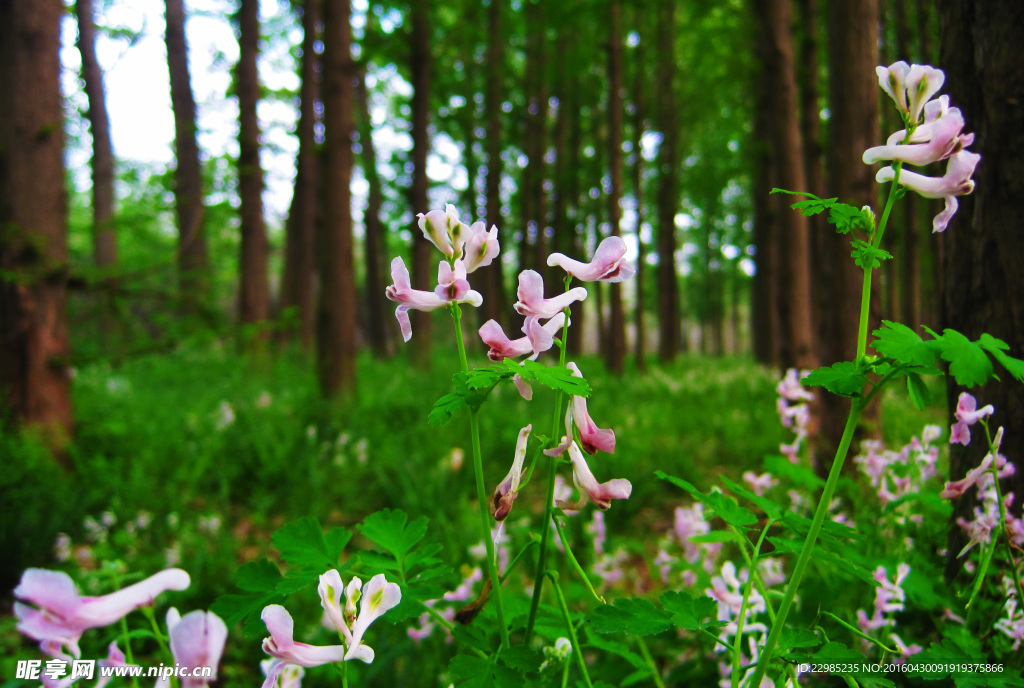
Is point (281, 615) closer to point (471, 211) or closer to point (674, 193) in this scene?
point (674, 193)

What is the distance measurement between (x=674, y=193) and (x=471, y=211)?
20.1ft

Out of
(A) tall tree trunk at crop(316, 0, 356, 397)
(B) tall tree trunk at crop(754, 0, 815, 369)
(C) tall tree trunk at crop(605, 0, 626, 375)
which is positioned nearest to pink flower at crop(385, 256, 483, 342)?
(B) tall tree trunk at crop(754, 0, 815, 369)

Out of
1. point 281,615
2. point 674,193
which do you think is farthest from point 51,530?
point 674,193

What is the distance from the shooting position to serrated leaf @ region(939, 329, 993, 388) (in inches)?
31.4

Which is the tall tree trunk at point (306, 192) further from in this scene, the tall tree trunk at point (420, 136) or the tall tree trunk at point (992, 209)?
the tall tree trunk at point (992, 209)

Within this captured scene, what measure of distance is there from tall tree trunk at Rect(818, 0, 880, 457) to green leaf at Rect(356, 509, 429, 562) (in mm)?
3472

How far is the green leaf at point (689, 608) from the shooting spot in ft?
3.11

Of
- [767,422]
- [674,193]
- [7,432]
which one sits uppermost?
[674,193]

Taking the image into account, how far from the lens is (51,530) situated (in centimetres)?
347

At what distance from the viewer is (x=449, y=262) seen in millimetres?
908

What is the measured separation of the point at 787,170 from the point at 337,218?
5.08 m

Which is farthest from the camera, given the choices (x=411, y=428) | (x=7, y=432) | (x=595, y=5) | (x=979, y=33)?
(x=595, y=5)

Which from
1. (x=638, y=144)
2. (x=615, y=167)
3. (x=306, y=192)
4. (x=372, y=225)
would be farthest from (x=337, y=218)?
(x=372, y=225)

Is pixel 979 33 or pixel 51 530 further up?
pixel 979 33
